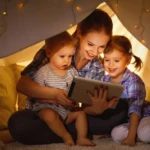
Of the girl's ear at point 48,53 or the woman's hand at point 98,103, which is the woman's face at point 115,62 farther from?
the girl's ear at point 48,53

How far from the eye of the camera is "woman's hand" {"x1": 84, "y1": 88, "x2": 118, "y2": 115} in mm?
1624

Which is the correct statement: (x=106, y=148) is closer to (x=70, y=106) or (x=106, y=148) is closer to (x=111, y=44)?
(x=70, y=106)

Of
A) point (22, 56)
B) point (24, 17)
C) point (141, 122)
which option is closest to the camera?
point (24, 17)

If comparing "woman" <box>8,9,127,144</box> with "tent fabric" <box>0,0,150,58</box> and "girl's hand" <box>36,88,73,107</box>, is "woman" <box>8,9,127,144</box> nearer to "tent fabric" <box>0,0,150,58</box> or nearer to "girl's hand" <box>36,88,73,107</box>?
"girl's hand" <box>36,88,73,107</box>

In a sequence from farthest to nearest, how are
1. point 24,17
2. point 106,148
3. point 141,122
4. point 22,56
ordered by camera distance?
point 22,56
point 141,122
point 106,148
point 24,17

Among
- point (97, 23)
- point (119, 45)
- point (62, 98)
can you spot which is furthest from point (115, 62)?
point (62, 98)

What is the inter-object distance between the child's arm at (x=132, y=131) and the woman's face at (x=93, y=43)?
0.37m

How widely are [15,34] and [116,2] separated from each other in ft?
1.65

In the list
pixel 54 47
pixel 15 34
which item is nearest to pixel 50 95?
pixel 54 47

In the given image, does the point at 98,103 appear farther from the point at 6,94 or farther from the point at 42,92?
the point at 6,94

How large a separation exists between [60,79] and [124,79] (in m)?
0.36

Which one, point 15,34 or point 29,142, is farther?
point 29,142

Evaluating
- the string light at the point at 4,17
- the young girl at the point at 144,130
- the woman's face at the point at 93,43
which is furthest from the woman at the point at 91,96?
the string light at the point at 4,17

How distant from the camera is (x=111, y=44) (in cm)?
174
